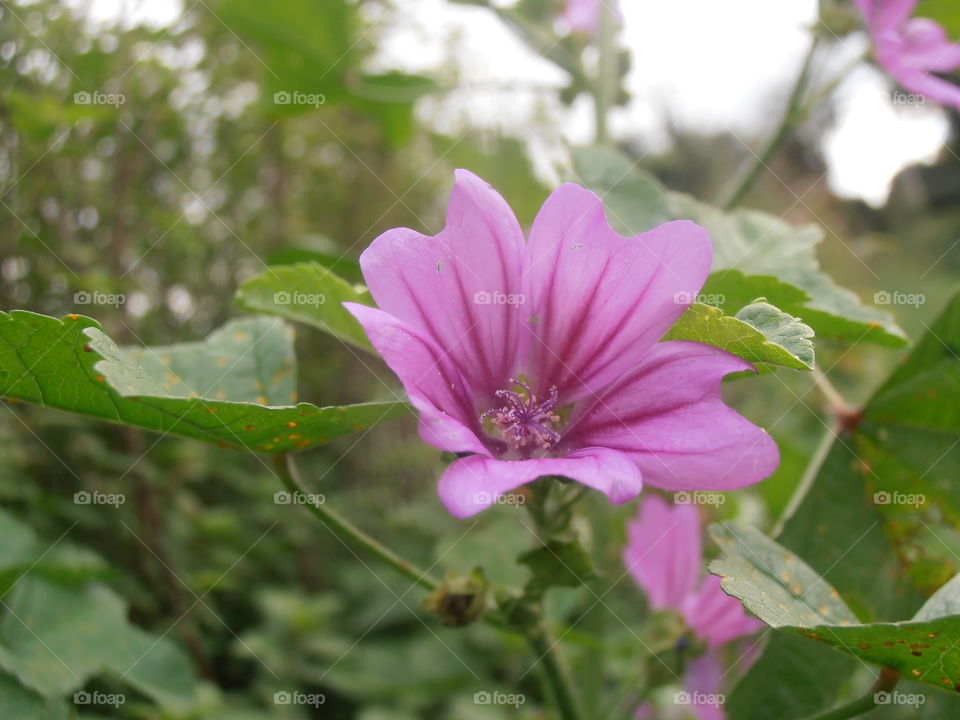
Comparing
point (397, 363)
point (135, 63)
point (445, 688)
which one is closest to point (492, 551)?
point (445, 688)

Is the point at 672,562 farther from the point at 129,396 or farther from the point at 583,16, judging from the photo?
the point at 583,16

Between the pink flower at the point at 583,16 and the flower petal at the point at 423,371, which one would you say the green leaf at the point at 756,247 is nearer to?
the flower petal at the point at 423,371

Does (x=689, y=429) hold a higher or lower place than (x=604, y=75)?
lower

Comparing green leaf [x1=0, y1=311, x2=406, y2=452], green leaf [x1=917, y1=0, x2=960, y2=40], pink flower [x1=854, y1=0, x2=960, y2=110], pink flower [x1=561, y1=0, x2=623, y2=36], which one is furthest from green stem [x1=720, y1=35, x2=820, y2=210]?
green leaf [x1=0, y1=311, x2=406, y2=452]

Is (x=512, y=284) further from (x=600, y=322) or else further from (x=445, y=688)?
(x=445, y=688)

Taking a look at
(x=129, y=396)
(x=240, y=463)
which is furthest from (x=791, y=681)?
(x=240, y=463)
